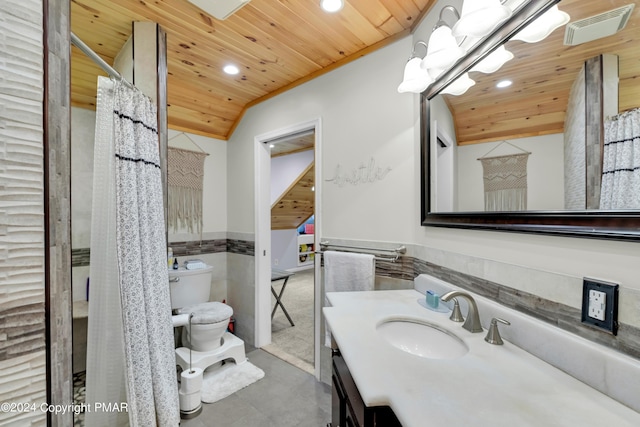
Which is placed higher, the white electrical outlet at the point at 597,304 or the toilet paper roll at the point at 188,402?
the white electrical outlet at the point at 597,304

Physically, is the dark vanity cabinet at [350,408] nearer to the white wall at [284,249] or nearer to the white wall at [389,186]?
the white wall at [389,186]

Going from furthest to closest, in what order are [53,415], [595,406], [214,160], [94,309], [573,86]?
[214,160] < [94,309] < [573,86] < [595,406] < [53,415]

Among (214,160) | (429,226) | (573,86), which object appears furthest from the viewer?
(214,160)

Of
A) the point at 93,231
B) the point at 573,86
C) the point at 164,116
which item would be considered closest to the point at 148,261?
the point at 93,231

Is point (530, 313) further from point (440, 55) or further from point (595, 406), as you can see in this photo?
point (440, 55)

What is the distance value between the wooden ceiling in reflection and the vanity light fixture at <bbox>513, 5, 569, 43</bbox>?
0.5 inches

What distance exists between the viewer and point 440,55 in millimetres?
1109

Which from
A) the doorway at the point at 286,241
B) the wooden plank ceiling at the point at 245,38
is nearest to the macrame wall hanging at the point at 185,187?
the wooden plank ceiling at the point at 245,38

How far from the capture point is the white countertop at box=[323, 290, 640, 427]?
1.86ft

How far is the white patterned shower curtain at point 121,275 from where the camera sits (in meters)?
1.23

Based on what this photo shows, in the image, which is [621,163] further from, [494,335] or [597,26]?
[494,335]

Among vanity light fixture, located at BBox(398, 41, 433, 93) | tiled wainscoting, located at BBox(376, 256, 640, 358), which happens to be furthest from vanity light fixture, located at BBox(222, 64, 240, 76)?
tiled wainscoting, located at BBox(376, 256, 640, 358)

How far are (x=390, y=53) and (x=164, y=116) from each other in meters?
1.47

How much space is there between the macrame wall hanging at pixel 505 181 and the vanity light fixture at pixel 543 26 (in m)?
0.33
